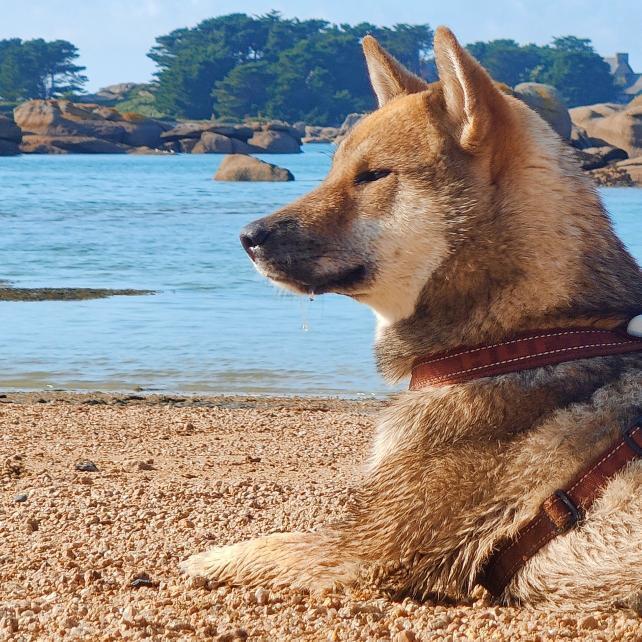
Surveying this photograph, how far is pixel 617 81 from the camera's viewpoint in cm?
15975

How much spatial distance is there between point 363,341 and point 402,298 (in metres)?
9.04

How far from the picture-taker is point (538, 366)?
3801mm

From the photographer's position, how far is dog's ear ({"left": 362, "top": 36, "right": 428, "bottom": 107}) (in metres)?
4.59

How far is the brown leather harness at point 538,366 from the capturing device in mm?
3557

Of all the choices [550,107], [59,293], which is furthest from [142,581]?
[550,107]

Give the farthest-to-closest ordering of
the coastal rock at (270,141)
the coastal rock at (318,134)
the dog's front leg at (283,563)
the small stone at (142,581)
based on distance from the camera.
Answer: the coastal rock at (318,134)
the coastal rock at (270,141)
the small stone at (142,581)
the dog's front leg at (283,563)

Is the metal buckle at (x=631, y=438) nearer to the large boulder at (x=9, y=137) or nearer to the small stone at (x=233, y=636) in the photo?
the small stone at (x=233, y=636)

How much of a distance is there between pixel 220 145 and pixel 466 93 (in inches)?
3439

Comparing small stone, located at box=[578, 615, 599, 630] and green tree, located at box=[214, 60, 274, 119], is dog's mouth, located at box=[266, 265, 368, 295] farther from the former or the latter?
green tree, located at box=[214, 60, 274, 119]

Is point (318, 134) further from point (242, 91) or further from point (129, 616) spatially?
point (129, 616)

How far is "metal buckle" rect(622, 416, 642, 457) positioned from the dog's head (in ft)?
1.74

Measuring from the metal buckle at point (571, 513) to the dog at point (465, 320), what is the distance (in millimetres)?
22

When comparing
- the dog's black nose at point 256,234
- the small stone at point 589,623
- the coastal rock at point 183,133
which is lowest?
the coastal rock at point 183,133

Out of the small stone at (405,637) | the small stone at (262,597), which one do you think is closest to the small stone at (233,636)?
the small stone at (262,597)
